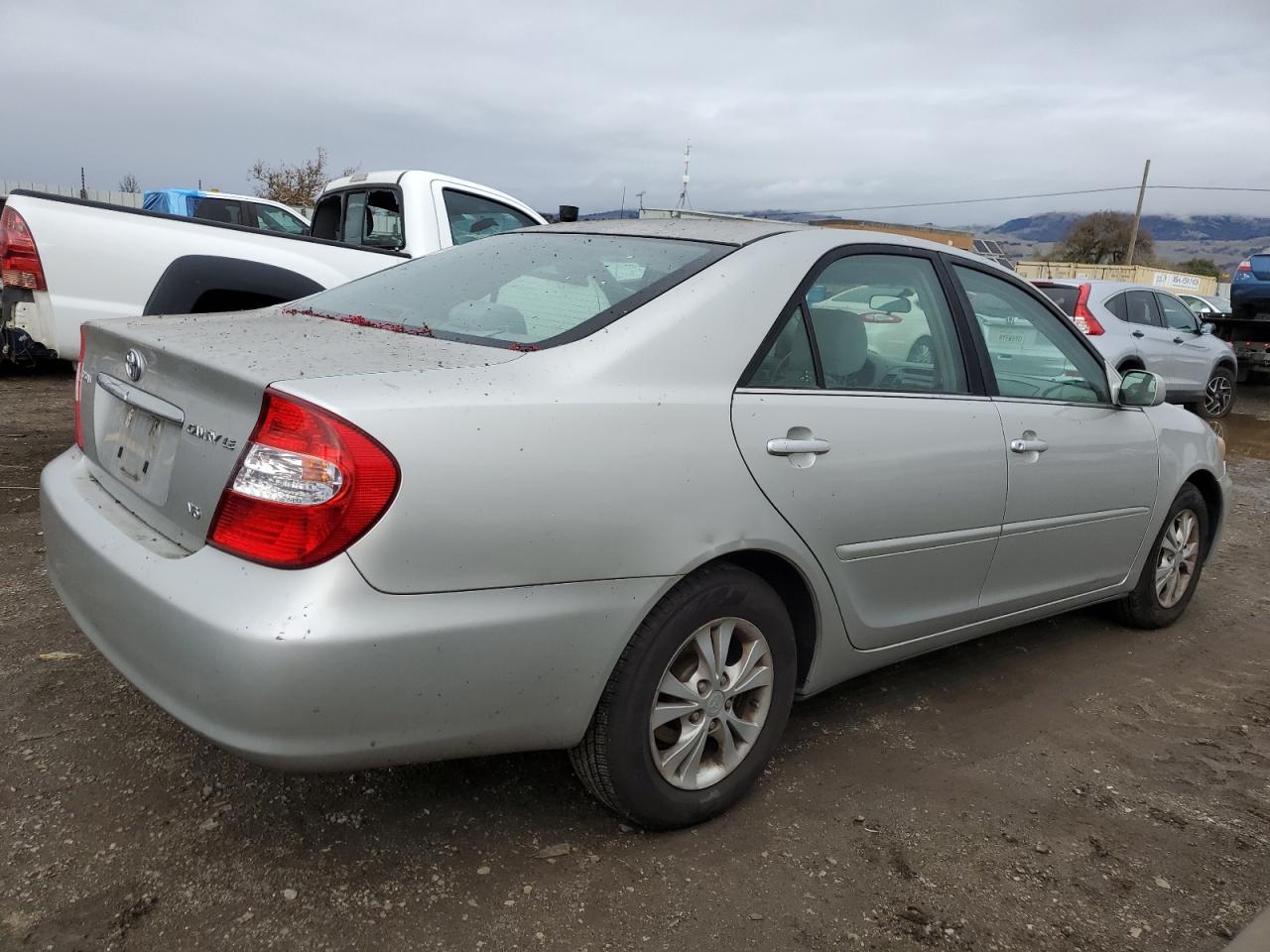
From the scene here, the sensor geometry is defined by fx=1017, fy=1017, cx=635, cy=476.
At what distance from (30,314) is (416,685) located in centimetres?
421

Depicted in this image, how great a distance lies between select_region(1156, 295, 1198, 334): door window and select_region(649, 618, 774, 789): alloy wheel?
10847 mm

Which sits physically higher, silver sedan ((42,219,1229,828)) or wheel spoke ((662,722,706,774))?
silver sedan ((42,219,1229,828))

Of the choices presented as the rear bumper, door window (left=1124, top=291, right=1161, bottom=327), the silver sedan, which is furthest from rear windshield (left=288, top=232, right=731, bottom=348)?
door window (left=1124, top=291, right=1161, bottom=327)

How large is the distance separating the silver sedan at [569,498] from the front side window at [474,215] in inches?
137

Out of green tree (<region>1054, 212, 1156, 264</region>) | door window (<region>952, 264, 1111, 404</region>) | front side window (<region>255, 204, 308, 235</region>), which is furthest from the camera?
green tree (<region>1054, 212, 1156, 264</region>)

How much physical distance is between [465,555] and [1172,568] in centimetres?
365

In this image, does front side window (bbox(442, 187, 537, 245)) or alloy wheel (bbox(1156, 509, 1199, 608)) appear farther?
front side window (bbox(442, 187, 537, 245))

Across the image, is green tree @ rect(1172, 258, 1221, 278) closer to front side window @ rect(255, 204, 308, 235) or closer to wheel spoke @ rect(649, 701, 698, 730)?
front side window @ rect(255, 204, 308, 235)

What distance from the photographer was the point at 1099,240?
73250 mm

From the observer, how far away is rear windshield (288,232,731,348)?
2.56m

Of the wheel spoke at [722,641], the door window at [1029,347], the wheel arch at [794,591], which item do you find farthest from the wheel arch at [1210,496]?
the wheel spoke at [722,641]

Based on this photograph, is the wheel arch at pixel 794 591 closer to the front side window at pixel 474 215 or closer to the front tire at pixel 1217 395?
the front side window at pixel 474 215

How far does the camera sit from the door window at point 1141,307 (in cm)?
1104

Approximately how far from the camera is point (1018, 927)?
2342 mm
